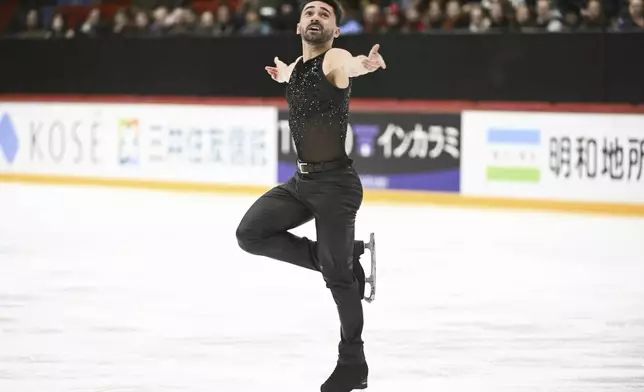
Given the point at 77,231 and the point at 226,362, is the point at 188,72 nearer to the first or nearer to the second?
the point at 77,231

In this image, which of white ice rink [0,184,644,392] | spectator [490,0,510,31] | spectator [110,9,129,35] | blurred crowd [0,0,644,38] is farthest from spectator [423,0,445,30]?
spectator [110,9,129,35]

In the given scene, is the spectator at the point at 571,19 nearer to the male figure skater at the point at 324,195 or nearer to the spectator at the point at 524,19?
the spectator at the point at 524,19

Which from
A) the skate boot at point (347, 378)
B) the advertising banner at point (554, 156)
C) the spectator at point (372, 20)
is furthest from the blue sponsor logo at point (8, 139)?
the skate boot at point (347, 378)

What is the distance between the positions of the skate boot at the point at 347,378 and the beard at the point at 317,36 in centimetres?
121

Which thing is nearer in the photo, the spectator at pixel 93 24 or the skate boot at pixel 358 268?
the skate boot at pixel 358 268

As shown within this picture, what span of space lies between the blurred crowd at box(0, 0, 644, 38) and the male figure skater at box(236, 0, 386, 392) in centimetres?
697

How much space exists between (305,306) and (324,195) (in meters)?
2.21

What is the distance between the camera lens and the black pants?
177 inches

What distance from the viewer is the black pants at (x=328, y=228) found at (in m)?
4.48

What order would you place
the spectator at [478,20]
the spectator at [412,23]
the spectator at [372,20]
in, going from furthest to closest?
1. the spectator at [372,20]
2. the spectator at [412,23]
3. the spectator at [478,20]

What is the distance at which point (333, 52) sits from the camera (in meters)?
4.43

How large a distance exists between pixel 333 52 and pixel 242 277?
342cm

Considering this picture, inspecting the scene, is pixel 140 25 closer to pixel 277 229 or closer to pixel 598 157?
pixel 598 157

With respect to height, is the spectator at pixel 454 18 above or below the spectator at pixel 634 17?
above
